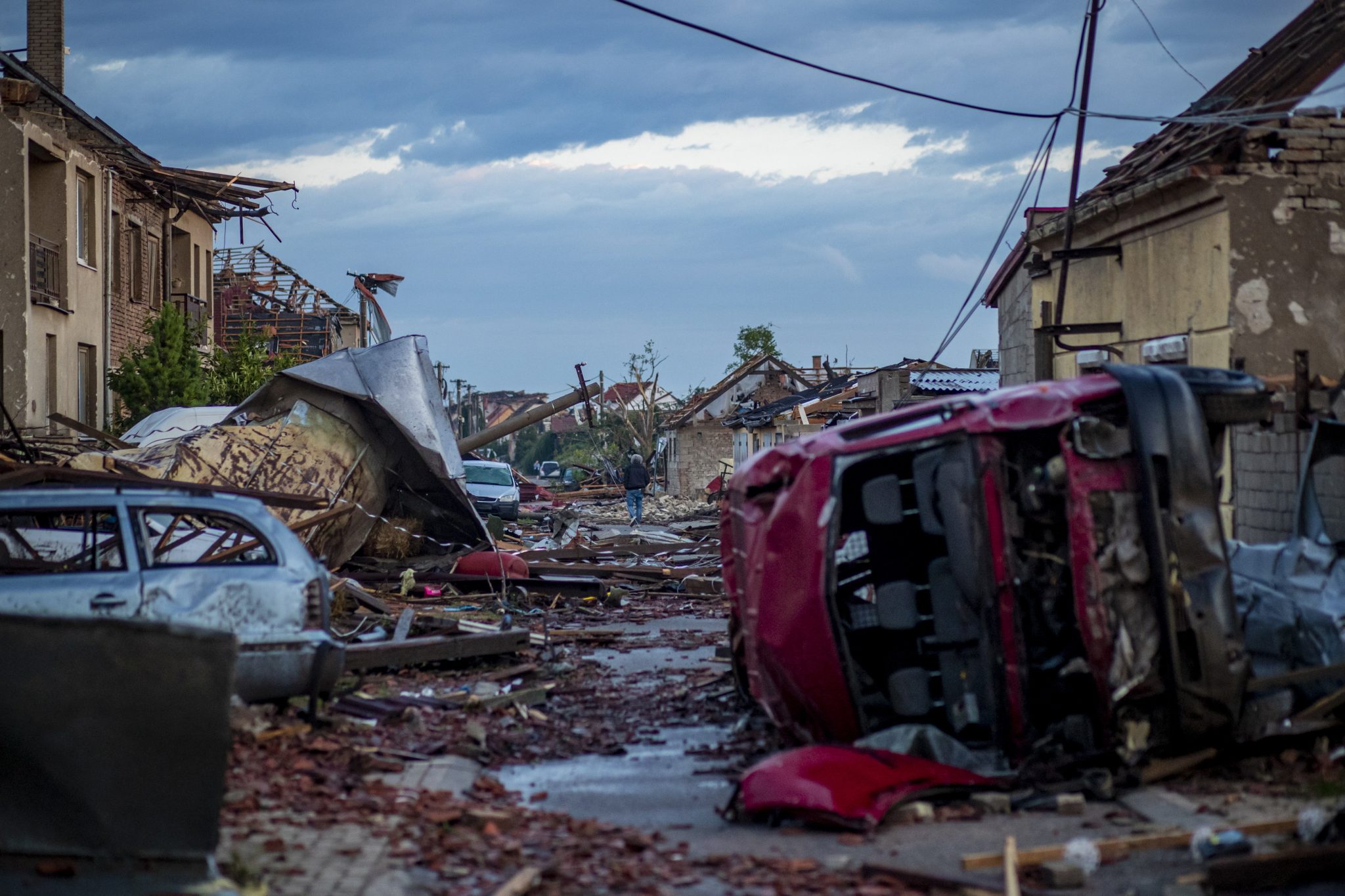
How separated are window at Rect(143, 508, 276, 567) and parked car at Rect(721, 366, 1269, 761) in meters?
3.73

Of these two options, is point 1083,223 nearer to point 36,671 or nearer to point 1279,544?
point 1279,544

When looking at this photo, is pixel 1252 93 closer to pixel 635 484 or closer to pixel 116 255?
pixel 635 484

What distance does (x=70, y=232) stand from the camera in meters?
25.0

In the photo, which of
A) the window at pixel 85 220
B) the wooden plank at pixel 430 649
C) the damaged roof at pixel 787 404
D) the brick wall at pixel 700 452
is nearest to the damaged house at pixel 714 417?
the brick wall at pixel 700 452

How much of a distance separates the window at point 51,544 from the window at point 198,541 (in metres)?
0.33

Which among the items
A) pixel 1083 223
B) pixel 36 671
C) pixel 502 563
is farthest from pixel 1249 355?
pixel 36 671

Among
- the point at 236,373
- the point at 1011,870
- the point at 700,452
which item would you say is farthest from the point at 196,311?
the point at 1011,870

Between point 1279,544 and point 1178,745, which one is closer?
point 1178,745

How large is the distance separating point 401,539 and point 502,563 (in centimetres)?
309

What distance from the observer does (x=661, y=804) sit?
7.00m

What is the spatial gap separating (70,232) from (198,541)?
1471cm

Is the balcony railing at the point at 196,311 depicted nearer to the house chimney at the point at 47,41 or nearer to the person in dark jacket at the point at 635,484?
the house chimney at the point at 47,41

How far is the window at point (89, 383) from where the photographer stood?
26797 mm

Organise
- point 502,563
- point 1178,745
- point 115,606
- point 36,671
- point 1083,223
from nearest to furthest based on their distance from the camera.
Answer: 1. point 36,671
2. point 1178,745
3. point 115,606
4. point 1083,223
5. point 502,563
